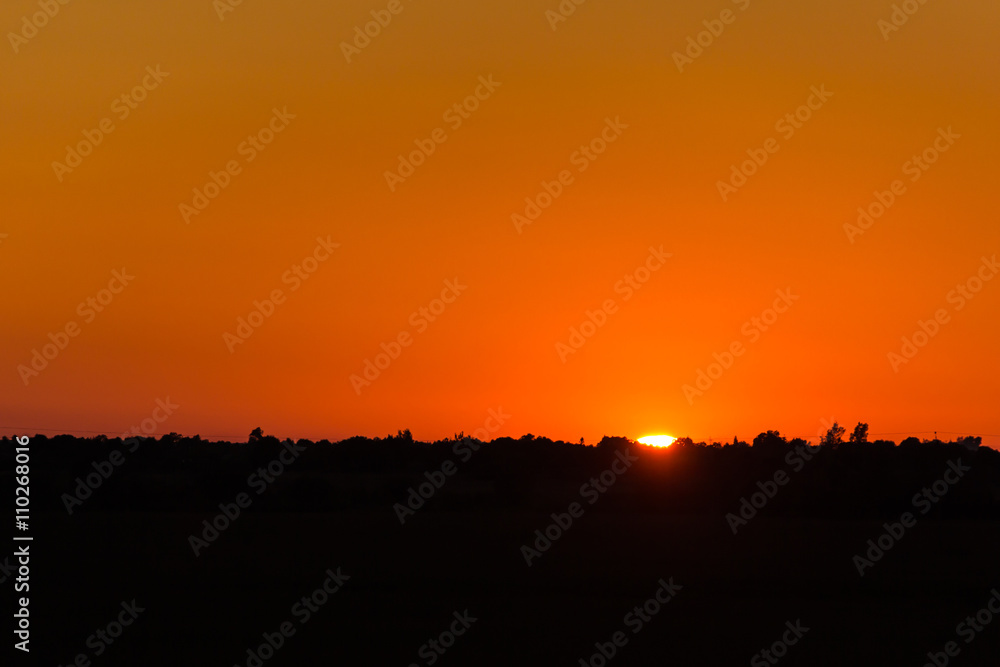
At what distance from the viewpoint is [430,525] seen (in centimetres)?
2873

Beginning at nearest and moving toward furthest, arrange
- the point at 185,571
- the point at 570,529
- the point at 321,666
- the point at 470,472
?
the point at 321,666 < the point at 185,571 < the point at 570,529 < the point at 470,472

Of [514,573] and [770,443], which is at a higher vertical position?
[770,443]

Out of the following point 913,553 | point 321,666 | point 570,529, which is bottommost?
point 321,666

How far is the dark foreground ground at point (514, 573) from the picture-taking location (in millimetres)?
14562

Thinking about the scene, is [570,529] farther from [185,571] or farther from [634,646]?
[634,646]

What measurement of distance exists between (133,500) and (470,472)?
17.5 meters

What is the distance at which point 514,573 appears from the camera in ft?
68.3

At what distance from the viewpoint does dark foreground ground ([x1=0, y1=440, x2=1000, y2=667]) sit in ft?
47.8

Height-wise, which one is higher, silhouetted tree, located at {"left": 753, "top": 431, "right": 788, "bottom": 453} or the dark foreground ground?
silhouetted tree, located at {"left": 753, "top": 431, "right": 788, "bottom": 453}

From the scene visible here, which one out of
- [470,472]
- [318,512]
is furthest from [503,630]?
[470,472]

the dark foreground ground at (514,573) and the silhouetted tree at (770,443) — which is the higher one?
the silhouetted tree at (770,443)

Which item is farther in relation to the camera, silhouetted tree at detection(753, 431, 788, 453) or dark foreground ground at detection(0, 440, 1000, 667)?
silhouetted tree at detection(753, 431, 788, 453)

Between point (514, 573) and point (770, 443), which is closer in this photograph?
point (514, 573)

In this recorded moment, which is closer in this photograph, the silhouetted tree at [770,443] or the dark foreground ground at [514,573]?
the dark foreground ground at [514,573]
